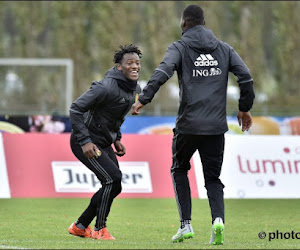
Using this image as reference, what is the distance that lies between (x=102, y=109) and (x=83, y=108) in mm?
277

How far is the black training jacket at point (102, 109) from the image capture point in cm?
922

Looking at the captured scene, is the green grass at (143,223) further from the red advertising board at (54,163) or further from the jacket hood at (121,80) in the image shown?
the jacket hood at (121,80)

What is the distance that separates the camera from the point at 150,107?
139 ft

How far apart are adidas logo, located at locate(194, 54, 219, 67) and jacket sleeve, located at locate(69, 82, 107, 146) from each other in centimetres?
113

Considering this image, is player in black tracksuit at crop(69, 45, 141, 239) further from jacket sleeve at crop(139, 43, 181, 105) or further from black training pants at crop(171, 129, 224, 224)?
jacket sleeve at crop(139, 43, 181, 105)

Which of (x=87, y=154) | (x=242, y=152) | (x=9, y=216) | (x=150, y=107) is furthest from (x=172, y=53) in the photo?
(x=150, y=107)

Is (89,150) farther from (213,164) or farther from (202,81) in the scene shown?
(202,81)

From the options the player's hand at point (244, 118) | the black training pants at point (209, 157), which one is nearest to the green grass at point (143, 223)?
the black training pants at point (209, 157)

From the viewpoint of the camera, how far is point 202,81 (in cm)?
867

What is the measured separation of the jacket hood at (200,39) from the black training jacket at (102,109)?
1018 mm

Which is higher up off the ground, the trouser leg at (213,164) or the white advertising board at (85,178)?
the trouser leg at (213,164)

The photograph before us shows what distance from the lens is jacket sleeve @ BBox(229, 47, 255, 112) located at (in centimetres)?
869

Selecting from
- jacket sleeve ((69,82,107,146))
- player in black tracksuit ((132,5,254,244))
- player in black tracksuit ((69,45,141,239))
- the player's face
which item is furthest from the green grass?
the player's face

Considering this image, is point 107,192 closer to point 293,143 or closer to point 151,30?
point 293,143
